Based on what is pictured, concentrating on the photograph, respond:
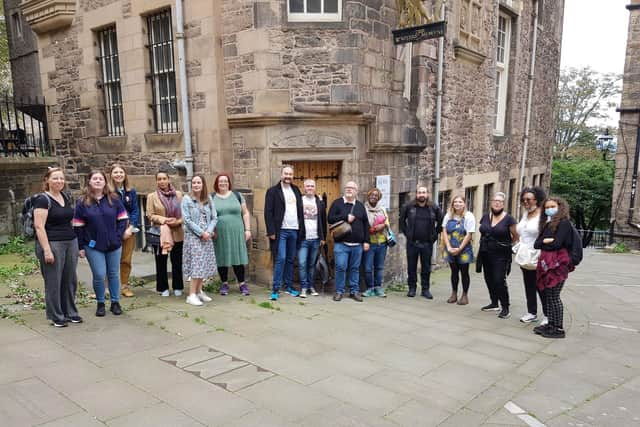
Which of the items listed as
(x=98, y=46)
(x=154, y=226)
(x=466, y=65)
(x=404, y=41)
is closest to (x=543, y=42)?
(x=466, y=65)

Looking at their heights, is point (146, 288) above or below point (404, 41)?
below

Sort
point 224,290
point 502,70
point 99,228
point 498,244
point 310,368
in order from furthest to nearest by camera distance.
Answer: point 502,70 < point 224,290 < point 498,244 < point 99,228 < point 310,368

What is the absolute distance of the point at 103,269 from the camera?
228 inches

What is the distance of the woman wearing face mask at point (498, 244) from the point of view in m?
6.60

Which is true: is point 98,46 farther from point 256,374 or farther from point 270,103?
point 256,374

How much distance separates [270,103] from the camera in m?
7.58

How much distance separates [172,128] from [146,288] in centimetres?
337

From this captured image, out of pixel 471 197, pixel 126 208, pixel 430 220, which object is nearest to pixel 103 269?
pixel 126 208

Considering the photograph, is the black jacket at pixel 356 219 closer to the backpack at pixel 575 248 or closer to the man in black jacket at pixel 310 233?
the man in black jacket at pixel 310 233

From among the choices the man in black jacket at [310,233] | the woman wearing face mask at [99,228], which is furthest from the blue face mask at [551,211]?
the woman wearing face mask at [99,228]

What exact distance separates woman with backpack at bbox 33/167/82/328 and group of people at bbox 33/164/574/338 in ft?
0.03

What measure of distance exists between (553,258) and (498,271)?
3.46 feet

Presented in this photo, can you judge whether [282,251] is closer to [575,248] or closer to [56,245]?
[56,245]

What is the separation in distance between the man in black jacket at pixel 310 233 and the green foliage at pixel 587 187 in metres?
24.6
